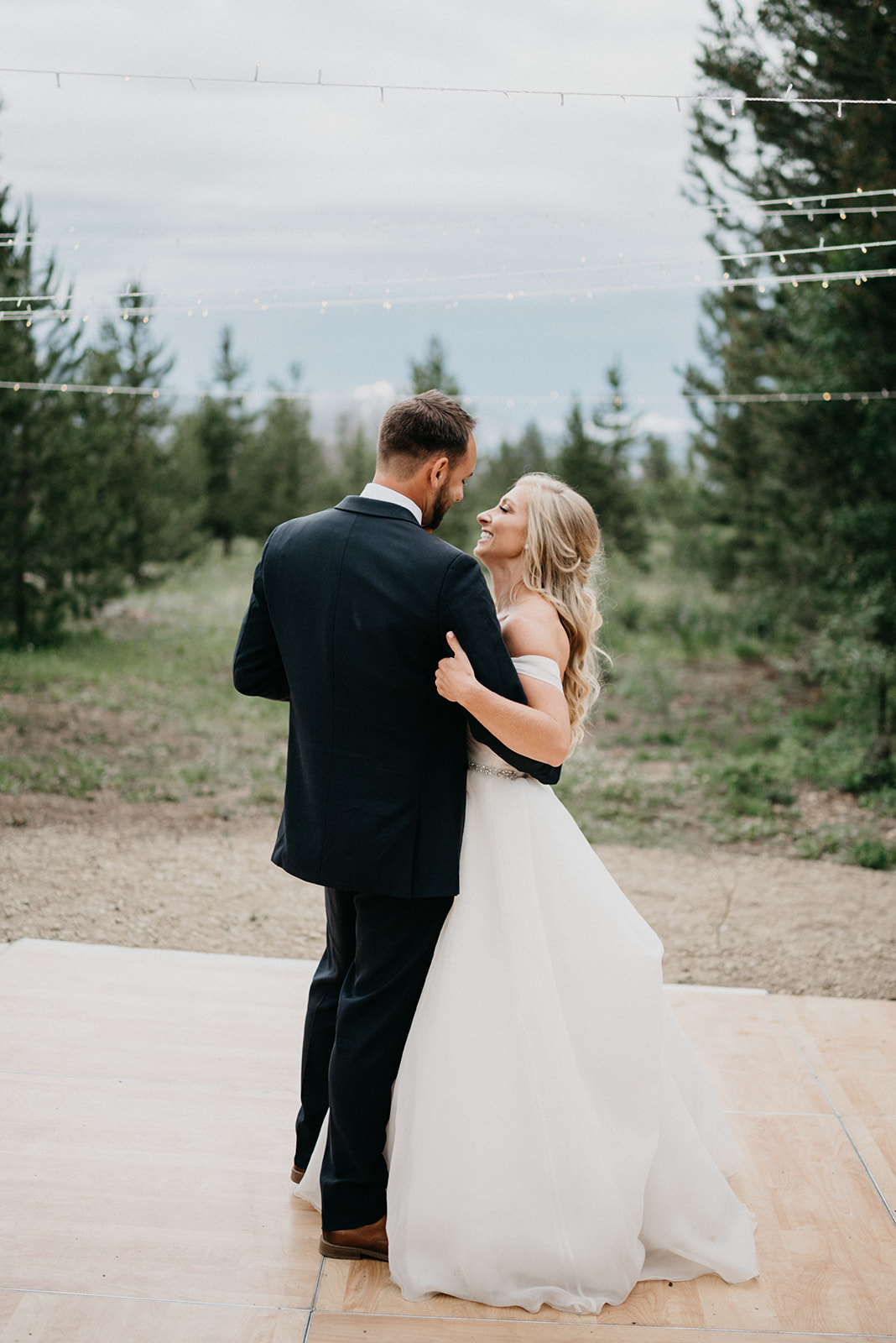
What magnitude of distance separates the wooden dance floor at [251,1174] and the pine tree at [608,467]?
42.9ft

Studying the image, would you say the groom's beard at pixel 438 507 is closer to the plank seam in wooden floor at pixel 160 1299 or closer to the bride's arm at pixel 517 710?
the bride's arm at pixel 517 710

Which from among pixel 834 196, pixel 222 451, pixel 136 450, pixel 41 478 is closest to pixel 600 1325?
pixel 834 196

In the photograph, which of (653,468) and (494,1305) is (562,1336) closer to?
(494,1305)

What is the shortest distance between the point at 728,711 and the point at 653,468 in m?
18.3

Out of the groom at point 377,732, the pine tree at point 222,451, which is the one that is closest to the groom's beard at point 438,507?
the groom at point 377,732

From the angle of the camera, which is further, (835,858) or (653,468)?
(653,468)

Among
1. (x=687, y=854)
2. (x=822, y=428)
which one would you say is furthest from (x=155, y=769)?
(x=822, y=428)

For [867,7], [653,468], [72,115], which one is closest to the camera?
[72,115]

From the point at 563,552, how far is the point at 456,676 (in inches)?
17.3

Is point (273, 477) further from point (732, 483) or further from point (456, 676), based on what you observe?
point (456, 676)

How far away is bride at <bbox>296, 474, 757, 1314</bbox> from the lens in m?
1.94

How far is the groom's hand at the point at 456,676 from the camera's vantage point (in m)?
1.80

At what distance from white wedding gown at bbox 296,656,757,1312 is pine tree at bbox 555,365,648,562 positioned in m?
14.0

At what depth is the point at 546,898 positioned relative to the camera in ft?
6.61
